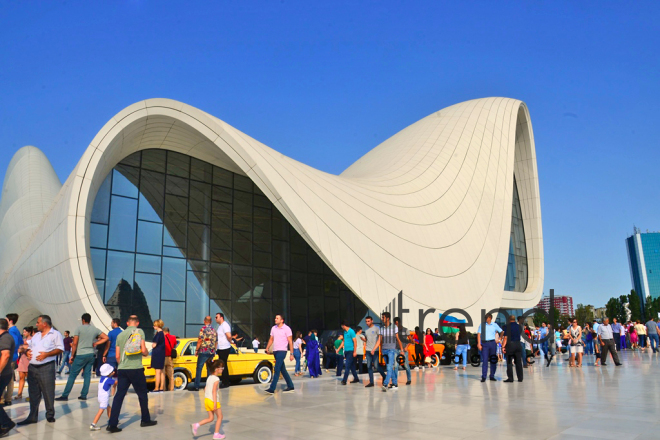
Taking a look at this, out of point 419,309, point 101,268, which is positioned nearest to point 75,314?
point 101,268

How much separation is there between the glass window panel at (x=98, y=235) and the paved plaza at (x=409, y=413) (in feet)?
35.2

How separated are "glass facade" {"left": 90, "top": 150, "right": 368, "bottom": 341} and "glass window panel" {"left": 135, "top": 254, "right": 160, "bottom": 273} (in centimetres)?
4

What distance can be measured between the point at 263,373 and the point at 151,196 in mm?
11624

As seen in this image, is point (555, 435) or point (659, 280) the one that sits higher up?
point (659, 280)

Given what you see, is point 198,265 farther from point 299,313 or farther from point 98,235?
point 299,313

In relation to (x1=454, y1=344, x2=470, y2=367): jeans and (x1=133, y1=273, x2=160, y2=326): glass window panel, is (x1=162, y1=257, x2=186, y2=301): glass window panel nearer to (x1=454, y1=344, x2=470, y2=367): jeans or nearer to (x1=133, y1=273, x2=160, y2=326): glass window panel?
(x1=133, y1=273, x2=160, y2=326): glass window panel

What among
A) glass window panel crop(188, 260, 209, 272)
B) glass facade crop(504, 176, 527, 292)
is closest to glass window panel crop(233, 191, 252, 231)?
glass window panel crop(188, 260, 209, 272)

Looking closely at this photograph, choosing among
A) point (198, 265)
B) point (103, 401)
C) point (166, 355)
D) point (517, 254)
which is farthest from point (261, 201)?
point (103, 401)

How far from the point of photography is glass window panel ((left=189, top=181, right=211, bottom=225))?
2291 centimetres

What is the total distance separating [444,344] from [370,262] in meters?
3.95

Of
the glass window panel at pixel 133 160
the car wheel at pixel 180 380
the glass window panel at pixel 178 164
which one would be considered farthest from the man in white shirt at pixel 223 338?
the glass window panel at pixel 178 164

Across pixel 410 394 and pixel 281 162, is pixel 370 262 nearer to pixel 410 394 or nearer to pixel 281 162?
pixel 281 162

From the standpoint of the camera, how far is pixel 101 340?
9320mm

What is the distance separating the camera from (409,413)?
7168 millimetres
